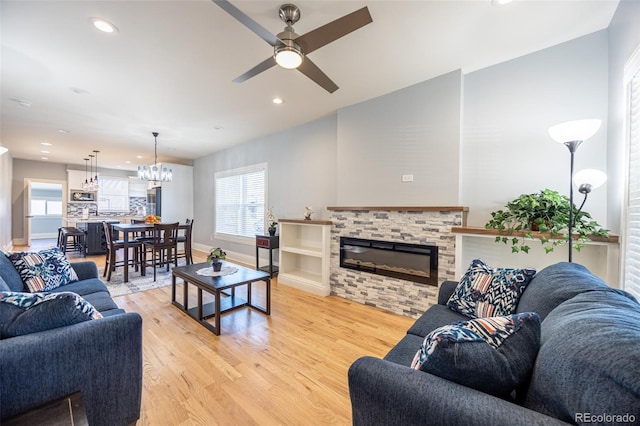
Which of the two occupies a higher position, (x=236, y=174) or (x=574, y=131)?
(x=236, y=174)

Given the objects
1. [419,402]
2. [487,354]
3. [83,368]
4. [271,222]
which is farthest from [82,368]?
[271,222]

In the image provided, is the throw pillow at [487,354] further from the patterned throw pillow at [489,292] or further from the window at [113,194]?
the window at [113,194]

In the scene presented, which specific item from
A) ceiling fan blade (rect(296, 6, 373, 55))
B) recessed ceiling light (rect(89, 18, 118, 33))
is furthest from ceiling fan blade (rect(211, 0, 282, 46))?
recessed ceiling light (rect(89, 18, 118, 33))

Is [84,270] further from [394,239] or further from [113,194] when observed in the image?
[113,194]

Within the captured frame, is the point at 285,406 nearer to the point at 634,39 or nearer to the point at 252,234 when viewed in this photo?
the point at 634,39

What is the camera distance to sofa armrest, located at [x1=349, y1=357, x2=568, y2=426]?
0.68 m

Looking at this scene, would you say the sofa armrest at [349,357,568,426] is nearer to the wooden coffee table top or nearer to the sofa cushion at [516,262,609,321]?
the sofa cushion at [516,262,609,321]

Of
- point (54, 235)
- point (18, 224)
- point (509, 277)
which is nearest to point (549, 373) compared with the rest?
point (509, 277)

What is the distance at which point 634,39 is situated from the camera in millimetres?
1701

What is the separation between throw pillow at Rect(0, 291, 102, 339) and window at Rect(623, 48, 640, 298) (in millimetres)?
3326

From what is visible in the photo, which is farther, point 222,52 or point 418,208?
point 418,208

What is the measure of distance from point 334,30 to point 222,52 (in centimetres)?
130

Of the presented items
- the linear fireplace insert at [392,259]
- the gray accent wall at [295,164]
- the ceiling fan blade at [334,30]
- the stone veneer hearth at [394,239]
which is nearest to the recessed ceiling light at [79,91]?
the gray accent wall at [295,164]

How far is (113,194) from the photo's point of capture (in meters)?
9.55
